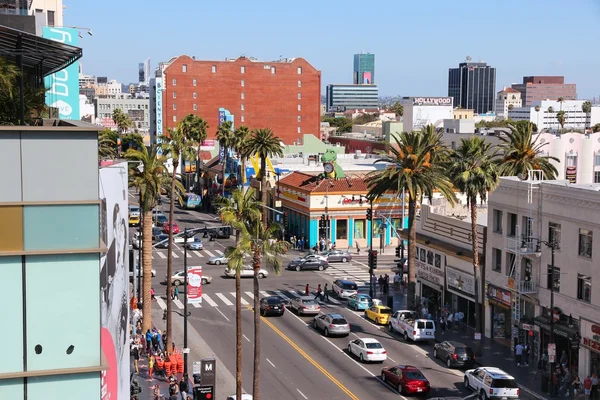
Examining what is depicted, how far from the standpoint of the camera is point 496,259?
50.8 m

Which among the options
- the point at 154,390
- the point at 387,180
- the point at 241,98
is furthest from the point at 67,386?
the point at 241,98

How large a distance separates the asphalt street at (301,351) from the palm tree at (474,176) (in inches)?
214

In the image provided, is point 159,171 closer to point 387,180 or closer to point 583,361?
point 387,180

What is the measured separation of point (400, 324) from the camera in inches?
2024

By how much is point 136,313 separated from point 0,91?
32.5m

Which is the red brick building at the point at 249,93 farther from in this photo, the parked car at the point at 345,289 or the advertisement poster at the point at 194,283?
the advertisement poster at the point at 194,283

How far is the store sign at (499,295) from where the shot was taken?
48938mm

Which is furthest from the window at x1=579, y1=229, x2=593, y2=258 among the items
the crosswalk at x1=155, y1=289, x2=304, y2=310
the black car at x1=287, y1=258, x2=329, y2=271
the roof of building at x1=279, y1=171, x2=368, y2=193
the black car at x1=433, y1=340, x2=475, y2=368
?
the roof of building at x1=279, y1=171, x2=368, y2=193

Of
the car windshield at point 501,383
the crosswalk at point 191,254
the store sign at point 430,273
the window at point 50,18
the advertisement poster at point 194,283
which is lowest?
the crosswalk at point 191,254

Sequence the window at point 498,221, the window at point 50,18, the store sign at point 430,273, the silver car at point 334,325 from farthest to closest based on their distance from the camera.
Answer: the window at point 50,18
the store sign at point 430,273
the silver car at point 334,325
the window at point 498,221

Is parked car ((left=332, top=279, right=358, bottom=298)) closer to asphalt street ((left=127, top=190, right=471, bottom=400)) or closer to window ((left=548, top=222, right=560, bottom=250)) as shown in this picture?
asphalt street ((left=127, top=190, right=471, bottom=400))

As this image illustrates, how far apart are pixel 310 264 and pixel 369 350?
29648 mm

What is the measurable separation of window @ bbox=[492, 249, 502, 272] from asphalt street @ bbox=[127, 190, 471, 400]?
603 cm

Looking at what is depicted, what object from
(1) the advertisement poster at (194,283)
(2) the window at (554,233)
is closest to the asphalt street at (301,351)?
(1) the advertisement poster at (194,283)
